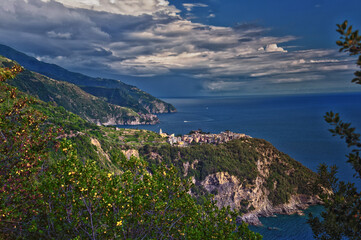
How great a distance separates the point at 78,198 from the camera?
1116 cm

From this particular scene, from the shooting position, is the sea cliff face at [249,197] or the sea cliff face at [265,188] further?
the sea cliff face at [265,188]

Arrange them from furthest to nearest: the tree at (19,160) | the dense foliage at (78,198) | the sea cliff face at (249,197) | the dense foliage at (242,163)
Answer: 1. the dense foliage at (242,163)
2. the sea cliff face at (249,197)
3. the tree at (19,160)
4. the dense foliage at (78,198)

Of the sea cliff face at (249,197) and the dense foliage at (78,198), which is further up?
the dense foliage at (78,198)

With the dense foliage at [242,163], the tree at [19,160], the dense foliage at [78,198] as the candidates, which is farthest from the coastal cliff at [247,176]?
the tree at [19,160]

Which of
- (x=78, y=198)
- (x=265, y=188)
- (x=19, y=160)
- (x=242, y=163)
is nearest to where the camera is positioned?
(x=78, y=198)

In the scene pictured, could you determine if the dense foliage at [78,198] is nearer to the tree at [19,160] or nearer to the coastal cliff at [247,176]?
the tree at [19,160]

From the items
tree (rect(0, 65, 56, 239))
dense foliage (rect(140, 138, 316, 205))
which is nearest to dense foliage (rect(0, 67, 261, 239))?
tree (rect(0, 65, 56, 239))

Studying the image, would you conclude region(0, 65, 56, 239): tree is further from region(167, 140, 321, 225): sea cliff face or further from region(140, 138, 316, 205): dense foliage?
region(140, 138, 316, 205): dense foliage

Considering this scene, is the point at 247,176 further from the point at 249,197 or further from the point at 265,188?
the point at 249,197

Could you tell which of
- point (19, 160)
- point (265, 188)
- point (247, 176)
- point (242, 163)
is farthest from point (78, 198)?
point (242, 163)

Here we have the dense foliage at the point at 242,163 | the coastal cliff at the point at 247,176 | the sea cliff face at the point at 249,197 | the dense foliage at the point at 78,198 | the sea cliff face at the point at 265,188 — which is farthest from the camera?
the dense foliage at the point at 242,163

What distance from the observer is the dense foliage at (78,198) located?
440 inches

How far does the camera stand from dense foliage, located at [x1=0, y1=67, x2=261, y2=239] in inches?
440

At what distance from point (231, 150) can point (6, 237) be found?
135 m
